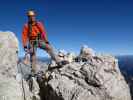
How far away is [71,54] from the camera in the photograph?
89.2ft

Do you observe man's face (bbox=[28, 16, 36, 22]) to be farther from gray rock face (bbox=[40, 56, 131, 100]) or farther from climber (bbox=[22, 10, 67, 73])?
gray rock face (bbox=[40, 56, 131, 100])

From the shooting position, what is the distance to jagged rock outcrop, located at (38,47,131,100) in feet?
67.4

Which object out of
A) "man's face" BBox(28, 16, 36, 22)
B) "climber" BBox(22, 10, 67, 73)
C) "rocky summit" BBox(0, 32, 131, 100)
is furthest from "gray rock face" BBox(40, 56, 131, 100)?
"man's face" BBox(28, 16, 36, 22)

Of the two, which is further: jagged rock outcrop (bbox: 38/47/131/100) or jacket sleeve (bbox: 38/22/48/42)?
jacket sleeve (bbox: 38/22/48/42)

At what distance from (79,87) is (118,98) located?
2.91 m

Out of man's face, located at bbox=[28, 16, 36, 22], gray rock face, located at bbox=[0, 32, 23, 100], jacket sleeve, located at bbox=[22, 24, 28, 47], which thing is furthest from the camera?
jacket sleeve, located at bbox=[22, 24, 28, 47]

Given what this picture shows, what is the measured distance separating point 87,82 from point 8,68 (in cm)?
588

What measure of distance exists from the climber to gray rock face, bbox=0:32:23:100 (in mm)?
2897

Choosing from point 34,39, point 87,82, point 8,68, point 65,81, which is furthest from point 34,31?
point 87,82

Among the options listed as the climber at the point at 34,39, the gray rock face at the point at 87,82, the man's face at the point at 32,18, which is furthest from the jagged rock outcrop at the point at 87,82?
the man's face at the point at 32,18

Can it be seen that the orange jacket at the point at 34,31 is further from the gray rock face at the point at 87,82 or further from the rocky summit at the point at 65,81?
the gray rock face at the point at 87,82

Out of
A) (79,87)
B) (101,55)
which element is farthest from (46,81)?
(101,55)

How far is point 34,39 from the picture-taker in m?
25.0

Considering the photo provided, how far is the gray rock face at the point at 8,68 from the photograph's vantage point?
62.7 ft
